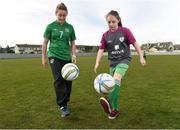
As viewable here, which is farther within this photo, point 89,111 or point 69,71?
point 89,111

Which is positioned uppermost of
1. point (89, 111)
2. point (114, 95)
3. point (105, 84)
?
point (105, 84)

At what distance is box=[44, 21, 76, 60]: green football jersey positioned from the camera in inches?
290

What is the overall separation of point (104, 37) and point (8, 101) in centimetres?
377

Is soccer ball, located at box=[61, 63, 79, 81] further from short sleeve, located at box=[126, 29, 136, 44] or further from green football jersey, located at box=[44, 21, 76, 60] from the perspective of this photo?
short sleeve, located at box=[126, 29, 136, 44]

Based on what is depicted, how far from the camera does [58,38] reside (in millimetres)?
7383

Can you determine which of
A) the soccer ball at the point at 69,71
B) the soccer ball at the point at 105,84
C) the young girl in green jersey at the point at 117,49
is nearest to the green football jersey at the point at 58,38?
the soccer ball at the point at 69,71

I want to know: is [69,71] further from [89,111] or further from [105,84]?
[89,111]

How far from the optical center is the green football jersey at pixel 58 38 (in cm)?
738

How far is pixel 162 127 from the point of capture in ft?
20.3

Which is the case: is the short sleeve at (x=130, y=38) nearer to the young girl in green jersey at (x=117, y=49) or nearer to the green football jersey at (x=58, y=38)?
the young girl in green jersey at (x=117, y=49)

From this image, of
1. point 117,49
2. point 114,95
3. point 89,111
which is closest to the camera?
point 114,95

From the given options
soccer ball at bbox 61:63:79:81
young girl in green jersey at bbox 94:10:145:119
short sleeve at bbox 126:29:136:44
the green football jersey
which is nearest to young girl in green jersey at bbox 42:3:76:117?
the green football jersey

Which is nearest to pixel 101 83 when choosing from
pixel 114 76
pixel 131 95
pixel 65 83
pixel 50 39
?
pixel 114 76

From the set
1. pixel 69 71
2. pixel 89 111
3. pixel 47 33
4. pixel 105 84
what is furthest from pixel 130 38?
pixel 89 111
